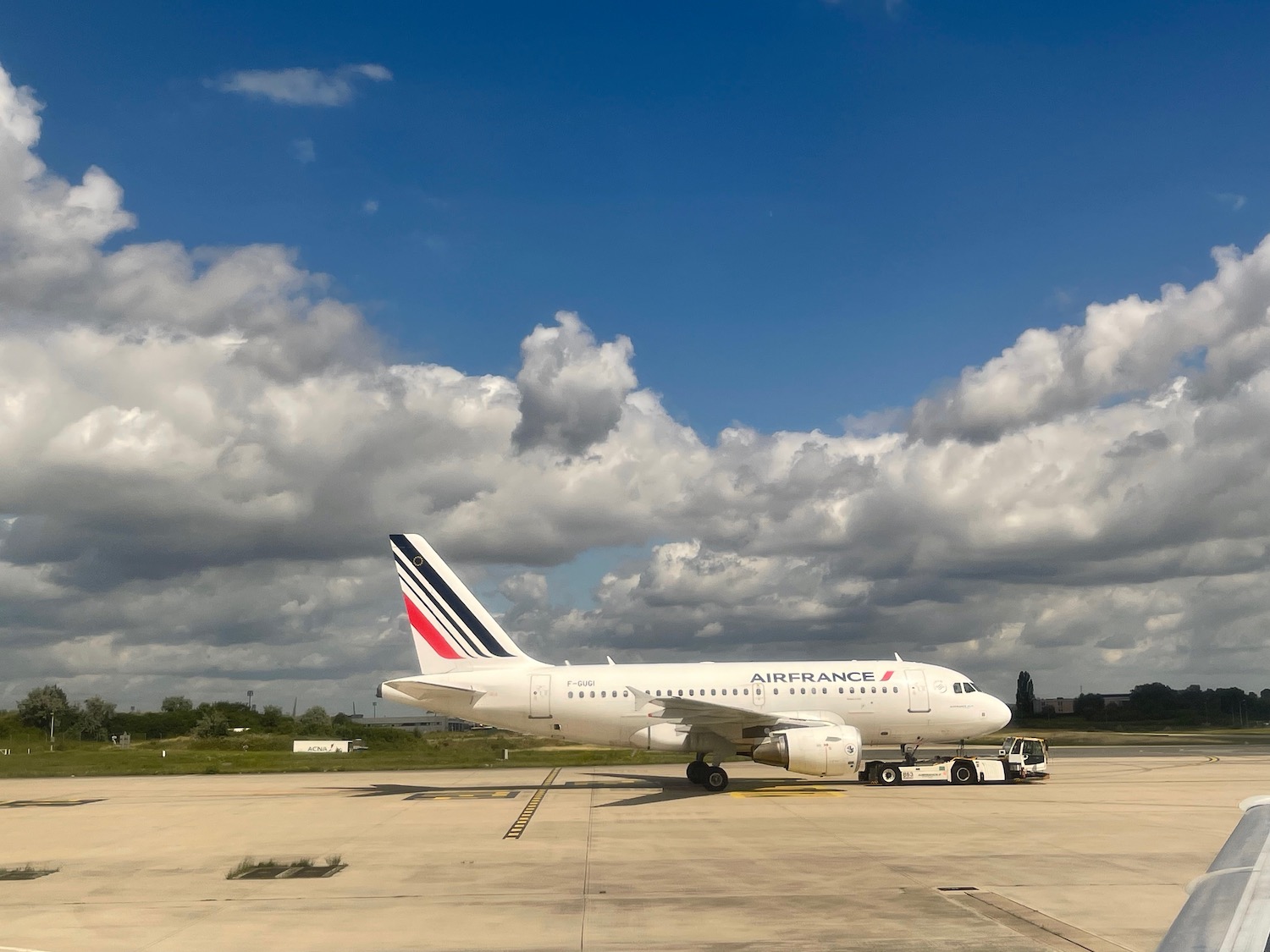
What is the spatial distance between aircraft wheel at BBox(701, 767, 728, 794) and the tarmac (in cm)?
75

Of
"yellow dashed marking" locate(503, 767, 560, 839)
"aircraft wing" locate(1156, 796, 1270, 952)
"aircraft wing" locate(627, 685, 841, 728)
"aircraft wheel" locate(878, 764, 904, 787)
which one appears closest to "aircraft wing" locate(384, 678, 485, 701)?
"yellow dashed marking" locate(503, 767, 560, 839)

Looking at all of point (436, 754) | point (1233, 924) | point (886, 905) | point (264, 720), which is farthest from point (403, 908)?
point (264, 720)

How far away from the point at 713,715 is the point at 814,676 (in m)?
4.78

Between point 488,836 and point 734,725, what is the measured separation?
37.5 feet

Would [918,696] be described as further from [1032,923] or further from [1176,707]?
[1176,707]

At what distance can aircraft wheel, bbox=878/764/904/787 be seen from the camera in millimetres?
32688

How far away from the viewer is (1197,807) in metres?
24.1

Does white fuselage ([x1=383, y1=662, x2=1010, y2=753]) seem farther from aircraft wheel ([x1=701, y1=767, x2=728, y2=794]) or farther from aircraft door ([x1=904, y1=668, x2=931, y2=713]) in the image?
aircraft wheel ([x1=701, y1=767, x2=728, y2=794])

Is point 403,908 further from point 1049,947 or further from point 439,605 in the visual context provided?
point 439,605

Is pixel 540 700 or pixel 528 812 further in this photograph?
pixel 540 700

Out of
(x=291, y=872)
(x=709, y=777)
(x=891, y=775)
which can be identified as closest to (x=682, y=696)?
(x=709, y=777)

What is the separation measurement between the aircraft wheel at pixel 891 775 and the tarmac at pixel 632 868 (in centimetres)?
106

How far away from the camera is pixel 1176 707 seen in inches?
3625

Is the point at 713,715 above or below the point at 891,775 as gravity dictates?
above
